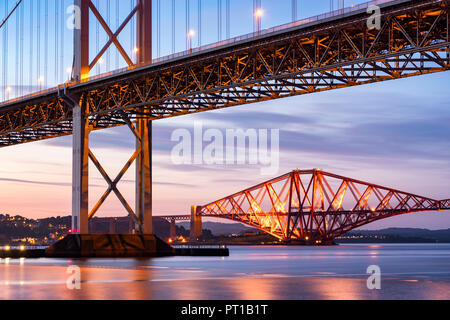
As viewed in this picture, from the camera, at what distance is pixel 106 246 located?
51.0m

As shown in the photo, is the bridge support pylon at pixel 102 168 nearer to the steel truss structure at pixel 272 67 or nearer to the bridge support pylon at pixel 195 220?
the steel truss structure at pixel 272 67

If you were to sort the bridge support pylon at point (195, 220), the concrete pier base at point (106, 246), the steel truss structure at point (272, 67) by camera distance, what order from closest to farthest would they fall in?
1. the steel truss structure at point (272, 67)
2. the concrete pier base at point (106, 246)
3. the bridge support pylon at point (195, 220)

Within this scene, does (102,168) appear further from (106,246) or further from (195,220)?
(195,220)

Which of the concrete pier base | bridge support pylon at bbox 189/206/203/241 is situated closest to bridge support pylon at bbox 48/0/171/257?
the concrete pier base

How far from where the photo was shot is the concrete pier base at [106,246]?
164 feet

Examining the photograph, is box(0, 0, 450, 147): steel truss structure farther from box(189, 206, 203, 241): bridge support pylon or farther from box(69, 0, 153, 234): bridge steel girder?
box(189, 206, 203, 241): bridge support pylon

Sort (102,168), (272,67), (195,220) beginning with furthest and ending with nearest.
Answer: (195,220), (102,168), (272,67)

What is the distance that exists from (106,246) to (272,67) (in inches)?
650

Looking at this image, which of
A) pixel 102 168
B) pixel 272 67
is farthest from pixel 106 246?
pixel 272 67

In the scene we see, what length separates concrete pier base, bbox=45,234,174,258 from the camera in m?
49.9

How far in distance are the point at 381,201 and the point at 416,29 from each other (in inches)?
4465

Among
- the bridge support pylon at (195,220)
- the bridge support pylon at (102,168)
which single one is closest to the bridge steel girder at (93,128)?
the bridge support pylon at (102,168)

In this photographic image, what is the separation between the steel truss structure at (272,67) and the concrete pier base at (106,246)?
7052 mm
